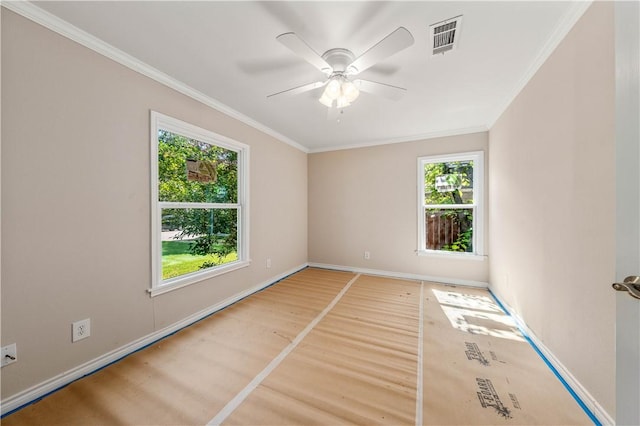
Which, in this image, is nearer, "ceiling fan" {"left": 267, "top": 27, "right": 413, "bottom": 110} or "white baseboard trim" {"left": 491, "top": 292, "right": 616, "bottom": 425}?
"white baseboard trim" {"left": 491, "top": 292, "right": 616, "bottom": 425}

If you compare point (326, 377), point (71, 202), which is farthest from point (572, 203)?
point (71, 202)

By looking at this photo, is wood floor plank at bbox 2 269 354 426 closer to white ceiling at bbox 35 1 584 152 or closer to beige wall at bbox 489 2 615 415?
beige wall at bbox 489 2 615 415

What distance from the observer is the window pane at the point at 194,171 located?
2.21m

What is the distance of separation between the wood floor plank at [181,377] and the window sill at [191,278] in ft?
1.41

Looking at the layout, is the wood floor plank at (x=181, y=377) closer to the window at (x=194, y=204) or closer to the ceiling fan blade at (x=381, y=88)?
the window at (x=194, y=204)

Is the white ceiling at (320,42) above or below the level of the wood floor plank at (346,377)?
above

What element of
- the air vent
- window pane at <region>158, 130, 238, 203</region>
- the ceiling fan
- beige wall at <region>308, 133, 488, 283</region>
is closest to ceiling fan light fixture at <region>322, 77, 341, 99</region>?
the ceiling fan

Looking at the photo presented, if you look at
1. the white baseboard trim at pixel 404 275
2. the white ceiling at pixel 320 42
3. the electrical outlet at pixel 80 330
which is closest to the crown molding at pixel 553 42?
the white ceiling at pixel 320 42

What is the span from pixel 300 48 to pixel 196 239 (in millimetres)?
2122

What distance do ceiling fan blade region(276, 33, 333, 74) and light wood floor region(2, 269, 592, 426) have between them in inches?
85.7

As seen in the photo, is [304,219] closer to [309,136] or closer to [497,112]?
[309,136]

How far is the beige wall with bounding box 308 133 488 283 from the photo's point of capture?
361 centimetres

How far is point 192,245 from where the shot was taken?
2.48m

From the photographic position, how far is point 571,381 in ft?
4.88
